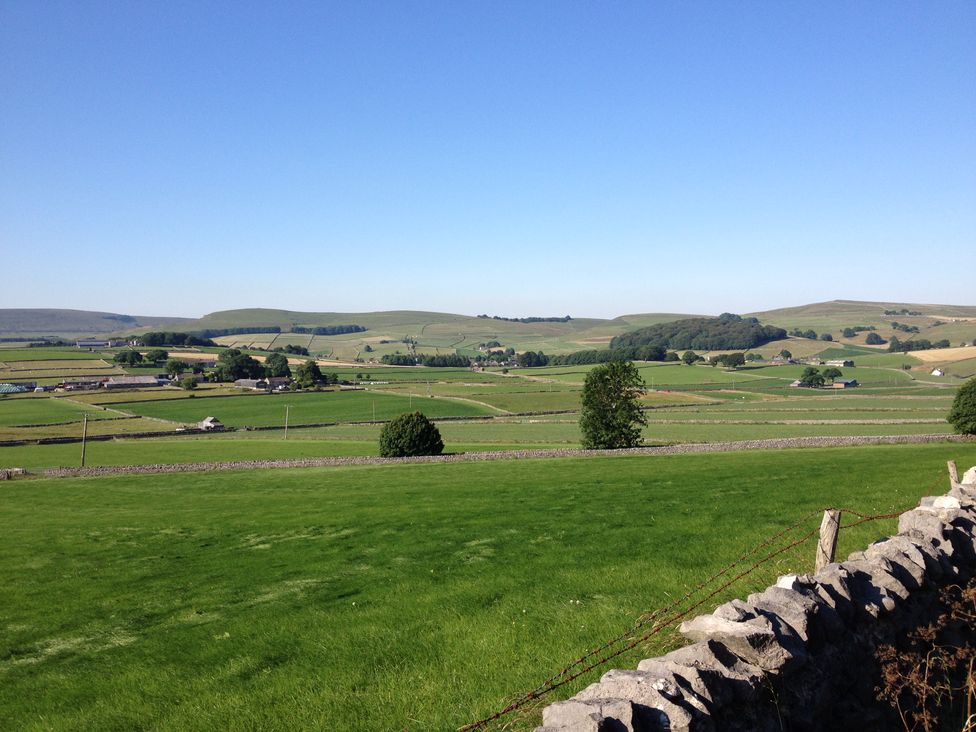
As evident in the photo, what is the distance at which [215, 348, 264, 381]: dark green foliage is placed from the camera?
13812cm

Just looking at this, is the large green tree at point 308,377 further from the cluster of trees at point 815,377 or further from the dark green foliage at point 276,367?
the cluster of trees at point 815,377

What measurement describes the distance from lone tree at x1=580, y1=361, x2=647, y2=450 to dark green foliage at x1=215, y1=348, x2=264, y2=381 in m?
103

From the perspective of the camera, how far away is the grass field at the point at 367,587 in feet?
29.6

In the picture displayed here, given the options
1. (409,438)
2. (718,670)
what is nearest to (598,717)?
(718,670)

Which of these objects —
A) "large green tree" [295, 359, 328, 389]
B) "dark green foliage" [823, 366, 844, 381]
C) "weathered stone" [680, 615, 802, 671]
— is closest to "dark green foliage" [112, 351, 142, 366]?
"large green tree" [295, 359, 328, 389]

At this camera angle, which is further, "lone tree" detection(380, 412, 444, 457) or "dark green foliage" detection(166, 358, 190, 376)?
"dark green foliage" detection(166, 358, 190, 376)

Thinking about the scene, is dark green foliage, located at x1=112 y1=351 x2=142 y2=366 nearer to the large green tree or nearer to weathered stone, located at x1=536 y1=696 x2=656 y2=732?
the large green tree

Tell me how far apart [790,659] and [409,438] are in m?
41.5

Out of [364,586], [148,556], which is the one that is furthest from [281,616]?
[148,556]

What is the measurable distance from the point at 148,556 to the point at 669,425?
64.0 metres

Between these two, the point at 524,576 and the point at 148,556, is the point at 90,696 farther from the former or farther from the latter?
the point at 148,556

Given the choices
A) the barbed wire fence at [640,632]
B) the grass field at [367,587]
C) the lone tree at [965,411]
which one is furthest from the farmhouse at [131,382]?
the barbed wire fence at [640,632]

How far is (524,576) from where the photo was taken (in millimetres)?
13523

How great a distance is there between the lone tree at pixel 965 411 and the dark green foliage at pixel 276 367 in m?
126
